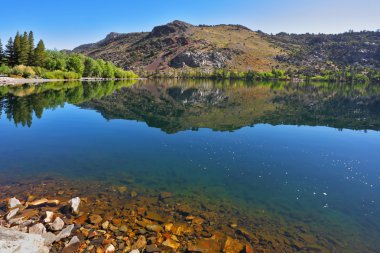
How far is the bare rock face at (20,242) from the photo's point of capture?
10735 millimetres

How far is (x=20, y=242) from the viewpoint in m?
11.1

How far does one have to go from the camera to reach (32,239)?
11664 mm

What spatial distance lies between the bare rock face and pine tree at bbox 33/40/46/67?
137326 millimetres

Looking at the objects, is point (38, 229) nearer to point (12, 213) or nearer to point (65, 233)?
point (65, 233)

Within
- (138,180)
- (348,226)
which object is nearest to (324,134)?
(348,226)

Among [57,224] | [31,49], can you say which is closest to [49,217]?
[57,224]

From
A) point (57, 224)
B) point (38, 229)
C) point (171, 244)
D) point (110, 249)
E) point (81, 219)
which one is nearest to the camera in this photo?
point (110, 249)

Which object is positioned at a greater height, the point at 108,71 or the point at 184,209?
the point at 108,71

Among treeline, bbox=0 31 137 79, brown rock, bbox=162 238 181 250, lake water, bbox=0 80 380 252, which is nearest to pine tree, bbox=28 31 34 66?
treeline, bbox=0 31 137 79

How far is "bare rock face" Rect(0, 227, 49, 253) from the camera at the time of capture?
35.2ft

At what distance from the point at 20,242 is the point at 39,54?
138729 millimetres

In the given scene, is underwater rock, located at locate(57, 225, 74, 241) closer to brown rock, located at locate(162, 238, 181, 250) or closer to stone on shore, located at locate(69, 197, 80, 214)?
stone on shore, located at locate(69, 197, 80, 214)

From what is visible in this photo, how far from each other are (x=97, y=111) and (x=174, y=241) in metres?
43.7

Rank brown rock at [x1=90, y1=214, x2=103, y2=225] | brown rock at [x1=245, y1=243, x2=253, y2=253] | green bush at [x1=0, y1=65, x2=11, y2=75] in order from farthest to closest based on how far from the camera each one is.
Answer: green bush at [x1=0, y1=65, x2=11, y2=75] < brown rock at [x1=90, y1=214, x2=103, y2=225] < brown rock at [x1=245, y1=243, x2=253, y2=253]
